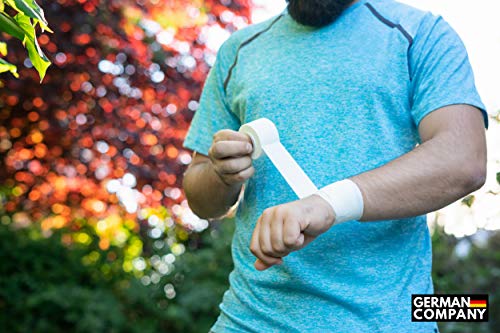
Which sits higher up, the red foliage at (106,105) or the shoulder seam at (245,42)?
the shoulder seam at (245,42)

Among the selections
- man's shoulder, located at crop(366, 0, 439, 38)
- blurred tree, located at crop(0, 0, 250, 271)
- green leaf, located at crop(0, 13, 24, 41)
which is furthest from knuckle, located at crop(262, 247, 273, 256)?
blurred tree, located at crop(0, 0, 250, 271)

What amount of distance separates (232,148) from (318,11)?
470 millimetres

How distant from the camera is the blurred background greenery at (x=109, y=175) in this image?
3.88 meters

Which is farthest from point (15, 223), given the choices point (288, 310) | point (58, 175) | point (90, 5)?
point (288, 310)

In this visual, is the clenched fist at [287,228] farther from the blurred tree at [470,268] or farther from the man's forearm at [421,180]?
the blurred tree at [470,268]

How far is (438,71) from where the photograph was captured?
1.37 metres

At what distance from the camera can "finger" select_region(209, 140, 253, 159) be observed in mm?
1306

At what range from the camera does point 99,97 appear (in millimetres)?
4059

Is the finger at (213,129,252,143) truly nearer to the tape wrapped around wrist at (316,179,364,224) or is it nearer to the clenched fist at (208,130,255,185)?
the clenched fist at (208,130,255,185)

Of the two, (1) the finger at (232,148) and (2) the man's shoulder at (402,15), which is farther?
(2) the man's shoulder at (402,15)

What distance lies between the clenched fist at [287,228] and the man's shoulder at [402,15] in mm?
567

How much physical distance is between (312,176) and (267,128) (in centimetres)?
20

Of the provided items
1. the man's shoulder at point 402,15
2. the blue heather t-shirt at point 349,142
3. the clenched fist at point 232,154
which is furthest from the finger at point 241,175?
the man's shoulder at point 402,15

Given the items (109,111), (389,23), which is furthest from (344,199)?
(109,111)
